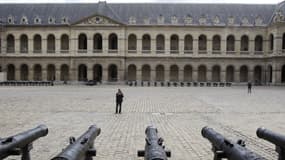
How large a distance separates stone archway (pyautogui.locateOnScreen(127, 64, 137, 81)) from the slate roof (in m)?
7.15

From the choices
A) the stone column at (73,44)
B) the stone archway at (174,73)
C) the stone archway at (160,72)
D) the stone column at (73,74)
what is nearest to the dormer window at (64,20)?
the stone column at (73,44)

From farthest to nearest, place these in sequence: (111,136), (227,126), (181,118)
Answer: (181,118)
(227,126)
(111,136)

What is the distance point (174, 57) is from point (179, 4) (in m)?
10.3

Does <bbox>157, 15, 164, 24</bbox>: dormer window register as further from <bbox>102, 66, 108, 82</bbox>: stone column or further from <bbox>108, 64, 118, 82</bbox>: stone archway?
<bbox>102, 66, 108, 82</bbox>: stone column

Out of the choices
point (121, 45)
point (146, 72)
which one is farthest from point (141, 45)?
point (146, 72)

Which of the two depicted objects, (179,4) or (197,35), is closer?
(197,35)

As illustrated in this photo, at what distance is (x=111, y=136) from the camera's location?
36.0 feet

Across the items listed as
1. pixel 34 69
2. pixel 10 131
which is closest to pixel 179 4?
pixel 34 69

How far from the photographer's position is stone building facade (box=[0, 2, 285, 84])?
54500 mm

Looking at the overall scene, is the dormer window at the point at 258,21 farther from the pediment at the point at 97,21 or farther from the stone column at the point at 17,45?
the stone column at the point at 17,45

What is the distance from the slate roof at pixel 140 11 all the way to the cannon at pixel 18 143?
49045mm

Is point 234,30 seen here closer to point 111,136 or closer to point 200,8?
point 200,8

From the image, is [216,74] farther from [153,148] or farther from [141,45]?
[153,148]

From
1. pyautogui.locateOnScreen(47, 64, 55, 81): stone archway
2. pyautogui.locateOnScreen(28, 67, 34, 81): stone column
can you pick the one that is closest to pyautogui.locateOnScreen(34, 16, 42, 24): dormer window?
pyautogui.locateOnScreen(47, 64, 55, 81): stone archway
